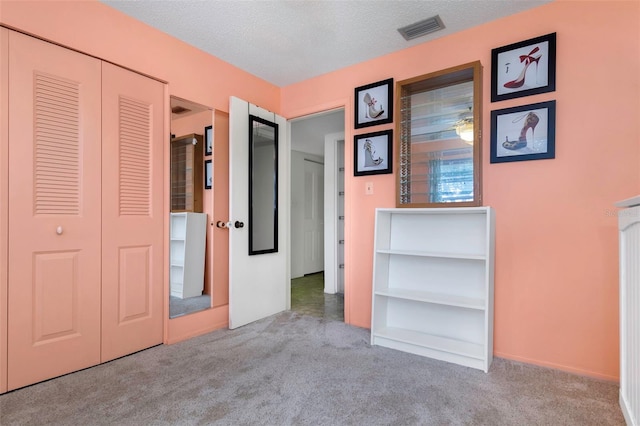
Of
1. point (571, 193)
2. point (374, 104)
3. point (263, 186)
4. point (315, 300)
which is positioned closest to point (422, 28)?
point (374, 104)

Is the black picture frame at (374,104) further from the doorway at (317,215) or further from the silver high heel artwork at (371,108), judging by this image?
the doorway at (317,215)

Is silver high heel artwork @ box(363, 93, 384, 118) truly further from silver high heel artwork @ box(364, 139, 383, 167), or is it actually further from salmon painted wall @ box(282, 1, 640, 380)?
salmon painted wall @ box(282, 1, 640, 380)

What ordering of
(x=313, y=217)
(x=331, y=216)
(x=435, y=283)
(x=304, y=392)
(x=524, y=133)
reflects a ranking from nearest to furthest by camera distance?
1. (x=304, y=392)
2. (x=524, y=133)
3. (x=435, y=283)
4. (x=331, y=216)
5. (x=313, y=217)

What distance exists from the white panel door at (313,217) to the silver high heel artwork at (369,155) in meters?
2.79

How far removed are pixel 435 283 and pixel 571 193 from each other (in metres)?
1.10

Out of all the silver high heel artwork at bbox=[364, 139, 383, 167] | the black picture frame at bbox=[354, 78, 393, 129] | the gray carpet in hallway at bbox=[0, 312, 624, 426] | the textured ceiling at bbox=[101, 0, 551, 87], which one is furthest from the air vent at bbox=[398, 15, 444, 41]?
the gray carpet in hallway at bbox=[0, 312, 624, 426]

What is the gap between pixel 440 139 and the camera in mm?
2486

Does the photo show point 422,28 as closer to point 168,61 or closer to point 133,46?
point 168,61

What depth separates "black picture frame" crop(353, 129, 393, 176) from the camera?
9.22 ft

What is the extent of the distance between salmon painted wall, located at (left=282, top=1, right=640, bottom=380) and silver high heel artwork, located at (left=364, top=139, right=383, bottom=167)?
89 centimetres

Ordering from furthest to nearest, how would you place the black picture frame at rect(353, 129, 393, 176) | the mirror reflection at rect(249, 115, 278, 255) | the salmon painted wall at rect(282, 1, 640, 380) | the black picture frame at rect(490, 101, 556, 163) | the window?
the mirror reflection at rect(249, 115, 278, 255), the black picture frame at rect(353, 129, 393, 176), the window, the black picture frame at rect(490, 101, 556, 163), the salmon painted wall at rect(282, 1, 640, 380)

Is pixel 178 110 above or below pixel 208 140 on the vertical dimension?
above

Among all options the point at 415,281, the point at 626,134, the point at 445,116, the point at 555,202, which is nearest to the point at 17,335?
the point at 415,281

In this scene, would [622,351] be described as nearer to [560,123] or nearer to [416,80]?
[560,123]
